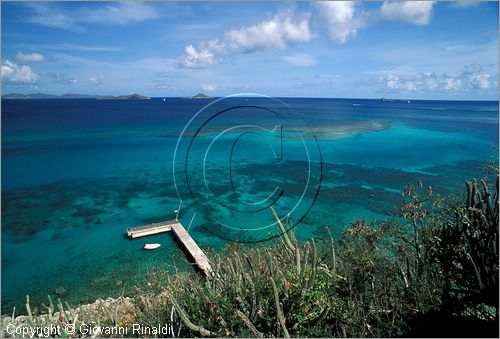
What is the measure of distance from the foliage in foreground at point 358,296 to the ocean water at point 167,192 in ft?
6.78

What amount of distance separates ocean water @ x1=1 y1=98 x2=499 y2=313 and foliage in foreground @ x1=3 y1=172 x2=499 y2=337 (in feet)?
6.78

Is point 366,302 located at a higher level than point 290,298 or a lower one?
lower

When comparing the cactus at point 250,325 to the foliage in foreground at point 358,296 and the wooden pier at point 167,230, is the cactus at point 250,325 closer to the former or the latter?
the foliage in foreground at point 358,296

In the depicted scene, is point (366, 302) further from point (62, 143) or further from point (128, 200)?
point (62, 143)

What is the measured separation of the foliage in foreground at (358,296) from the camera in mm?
5332

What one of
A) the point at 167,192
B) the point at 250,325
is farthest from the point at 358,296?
the point at 167,192

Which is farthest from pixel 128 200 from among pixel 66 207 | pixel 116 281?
pixel 116 281

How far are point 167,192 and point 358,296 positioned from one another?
2504 cm

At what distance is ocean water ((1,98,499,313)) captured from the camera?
16828mm

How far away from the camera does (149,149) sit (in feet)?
167

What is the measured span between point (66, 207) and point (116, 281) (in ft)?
43.7

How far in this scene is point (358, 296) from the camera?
6.20m

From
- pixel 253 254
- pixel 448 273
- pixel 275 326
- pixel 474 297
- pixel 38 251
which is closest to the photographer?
pixel 275 326

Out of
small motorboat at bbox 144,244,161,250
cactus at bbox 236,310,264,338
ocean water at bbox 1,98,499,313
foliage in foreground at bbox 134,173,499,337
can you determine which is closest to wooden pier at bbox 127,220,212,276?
ocean water at bbox 1,98,499,313
